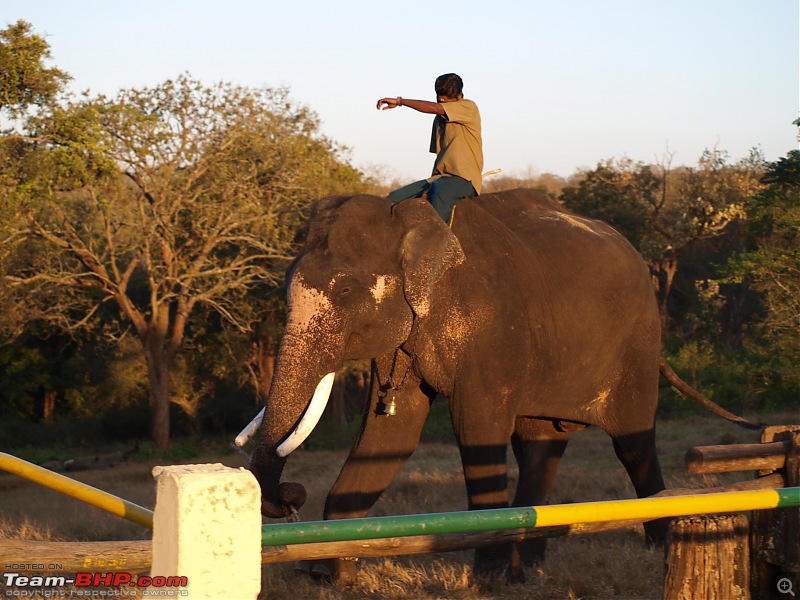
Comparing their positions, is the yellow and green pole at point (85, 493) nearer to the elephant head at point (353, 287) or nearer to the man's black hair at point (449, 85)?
the elephant head at point (353, 287)

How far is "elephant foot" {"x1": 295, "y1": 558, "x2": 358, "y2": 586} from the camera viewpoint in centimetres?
692

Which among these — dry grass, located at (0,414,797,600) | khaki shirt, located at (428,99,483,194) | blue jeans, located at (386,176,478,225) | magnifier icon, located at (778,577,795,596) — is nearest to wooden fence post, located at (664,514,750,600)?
magnifier icon, located at (778,577,795,596)

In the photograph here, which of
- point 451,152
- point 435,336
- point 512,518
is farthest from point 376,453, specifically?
point 512,518

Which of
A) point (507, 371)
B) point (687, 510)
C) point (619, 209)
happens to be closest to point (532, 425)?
point (507, 371)

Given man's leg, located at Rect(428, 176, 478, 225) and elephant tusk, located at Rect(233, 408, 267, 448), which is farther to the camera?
man's leg, located at Rect(428, 176, 478, 225)

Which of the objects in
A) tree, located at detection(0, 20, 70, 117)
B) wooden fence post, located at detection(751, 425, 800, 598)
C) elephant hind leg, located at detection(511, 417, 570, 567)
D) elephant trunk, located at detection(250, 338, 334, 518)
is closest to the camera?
wooden fence post, located at detection(751, 425, 800, 598)

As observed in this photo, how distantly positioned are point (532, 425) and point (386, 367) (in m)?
1.62

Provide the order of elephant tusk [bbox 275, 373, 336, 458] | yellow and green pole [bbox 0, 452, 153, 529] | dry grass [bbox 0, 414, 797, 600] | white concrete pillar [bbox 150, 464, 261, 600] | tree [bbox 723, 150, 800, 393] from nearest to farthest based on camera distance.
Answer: white concrete pillar [bbox 150, 464, 261, 600]
yellow and green pole [bbox 0, 452, 153, 529]
elephant tusk [bbox 275, 373, 336, 458]
dry grass [bbox 0, 414, 797, 600]
tree [bbox 723, 150, 800, 393]

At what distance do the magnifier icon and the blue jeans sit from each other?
3127 millimetres

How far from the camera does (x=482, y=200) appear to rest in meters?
8.02

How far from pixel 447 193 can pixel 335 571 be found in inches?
103

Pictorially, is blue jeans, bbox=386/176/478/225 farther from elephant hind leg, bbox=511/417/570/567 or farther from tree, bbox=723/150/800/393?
tree, bbox=723/150/800/393

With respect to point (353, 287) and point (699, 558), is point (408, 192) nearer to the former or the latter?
point (353, 287)

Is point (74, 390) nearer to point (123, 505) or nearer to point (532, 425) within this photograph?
point (532, 425)
